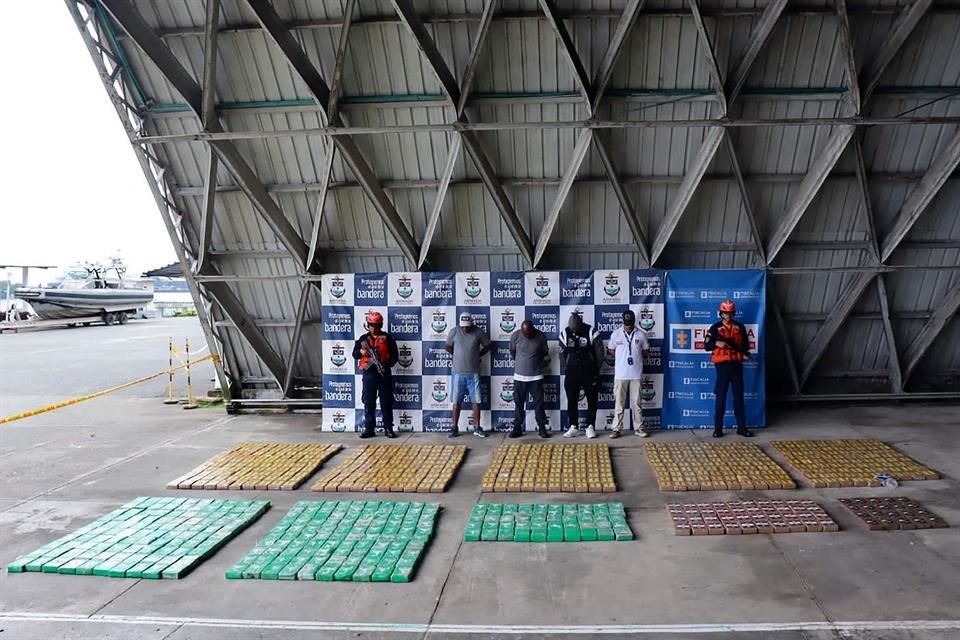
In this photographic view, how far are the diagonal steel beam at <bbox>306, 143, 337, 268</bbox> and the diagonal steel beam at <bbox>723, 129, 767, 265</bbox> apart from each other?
16.8 feet

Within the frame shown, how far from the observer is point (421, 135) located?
8.44 metres

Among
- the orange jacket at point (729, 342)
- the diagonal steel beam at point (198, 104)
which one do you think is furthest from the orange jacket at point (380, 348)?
the orange jacket at point (729, 342)

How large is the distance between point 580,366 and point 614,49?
13.4 ft

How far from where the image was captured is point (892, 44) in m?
7.21

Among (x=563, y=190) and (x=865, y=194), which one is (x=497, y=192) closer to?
(x=563, y=190)

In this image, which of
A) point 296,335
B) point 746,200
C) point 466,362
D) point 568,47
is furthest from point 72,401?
point 746,200

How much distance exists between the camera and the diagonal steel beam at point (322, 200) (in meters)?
8.31

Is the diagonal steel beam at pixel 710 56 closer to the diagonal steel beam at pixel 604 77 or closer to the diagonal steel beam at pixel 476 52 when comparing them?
the diagonal steel beam at pixel 604 77

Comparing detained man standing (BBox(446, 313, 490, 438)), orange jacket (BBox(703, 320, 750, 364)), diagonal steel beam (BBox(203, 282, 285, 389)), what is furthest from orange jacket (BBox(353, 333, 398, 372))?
orange jacket (BBox(703, 320, 750, 364))

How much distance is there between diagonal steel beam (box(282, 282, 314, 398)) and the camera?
9617 millimetres

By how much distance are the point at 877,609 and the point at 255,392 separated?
377 inches

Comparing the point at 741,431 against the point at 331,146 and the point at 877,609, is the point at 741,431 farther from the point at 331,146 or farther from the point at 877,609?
the point at 331,146

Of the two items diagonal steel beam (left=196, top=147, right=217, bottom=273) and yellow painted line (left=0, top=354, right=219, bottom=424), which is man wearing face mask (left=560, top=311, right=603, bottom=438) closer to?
diagonal steel beam (left=196, top=147, right=217, bottom=273)

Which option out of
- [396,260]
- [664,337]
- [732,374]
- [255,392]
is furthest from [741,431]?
[255,392]
